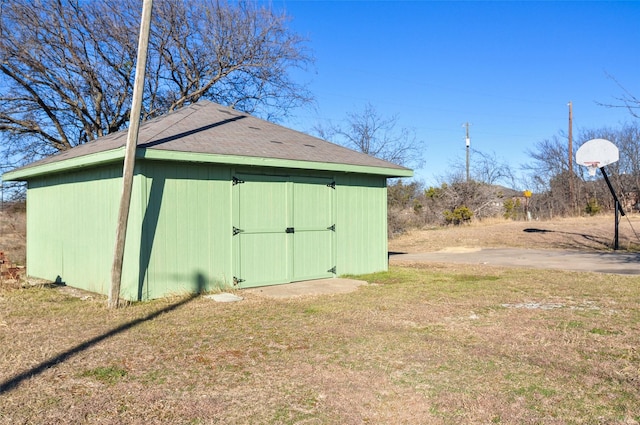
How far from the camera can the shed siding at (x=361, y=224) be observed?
33.6 feet

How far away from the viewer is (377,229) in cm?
1100

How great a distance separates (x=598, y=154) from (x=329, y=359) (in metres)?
13.8

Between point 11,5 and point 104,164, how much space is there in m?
11.2

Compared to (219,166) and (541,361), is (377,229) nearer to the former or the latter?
(219,166)

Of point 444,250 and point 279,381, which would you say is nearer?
point 279,381

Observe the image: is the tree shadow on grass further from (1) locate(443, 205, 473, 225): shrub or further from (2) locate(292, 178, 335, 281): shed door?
(1) locate(443, 205, 473, 225): shrub

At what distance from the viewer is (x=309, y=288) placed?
8727mm

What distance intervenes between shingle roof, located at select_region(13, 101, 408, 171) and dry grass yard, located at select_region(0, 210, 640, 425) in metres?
2.33

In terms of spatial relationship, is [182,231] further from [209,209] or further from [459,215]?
[459,215]

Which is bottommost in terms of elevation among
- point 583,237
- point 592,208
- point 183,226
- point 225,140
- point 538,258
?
point 538,258

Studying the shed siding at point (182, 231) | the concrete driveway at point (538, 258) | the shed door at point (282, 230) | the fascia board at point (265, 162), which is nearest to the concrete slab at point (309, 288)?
the shed door at point (282, 230)

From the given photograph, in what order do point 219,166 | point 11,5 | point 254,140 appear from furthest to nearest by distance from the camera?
point 11,5 → point 254,140 → point 219,166

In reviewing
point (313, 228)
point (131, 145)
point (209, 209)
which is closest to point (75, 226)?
point (209, 209)

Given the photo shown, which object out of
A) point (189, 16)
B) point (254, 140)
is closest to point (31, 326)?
point (254, 140)
